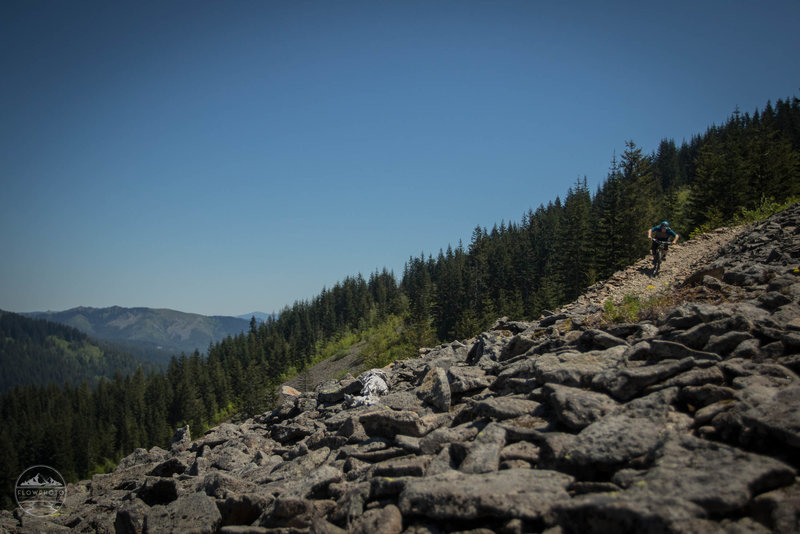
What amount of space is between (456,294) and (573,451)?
85915mm

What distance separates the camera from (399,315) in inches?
4695

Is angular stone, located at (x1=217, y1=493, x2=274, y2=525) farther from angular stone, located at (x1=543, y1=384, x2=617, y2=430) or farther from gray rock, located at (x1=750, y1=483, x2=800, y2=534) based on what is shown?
gray rock, located at (x1=750, y1=483, x2=800, y2=534)

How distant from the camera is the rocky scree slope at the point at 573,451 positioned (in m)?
3.19

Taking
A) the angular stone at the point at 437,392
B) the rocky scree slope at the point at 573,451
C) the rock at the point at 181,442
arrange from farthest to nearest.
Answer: the rock at the point at 181,442 < the angular stone at the point at 437,392 < the rocky scree slope at the point at 573,451

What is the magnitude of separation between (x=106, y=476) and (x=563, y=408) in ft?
46.7

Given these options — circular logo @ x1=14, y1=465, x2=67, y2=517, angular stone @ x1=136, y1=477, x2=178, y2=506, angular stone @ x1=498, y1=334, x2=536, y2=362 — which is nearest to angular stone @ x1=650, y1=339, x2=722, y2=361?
angular stone @ x1=498, y1=334, x2=536, y2=362

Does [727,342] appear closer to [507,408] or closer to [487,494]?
[507,408]

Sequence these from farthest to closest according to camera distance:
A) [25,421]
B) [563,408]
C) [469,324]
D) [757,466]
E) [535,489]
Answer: [25,421], [469,324], [563,408], [535,489], [757,466]

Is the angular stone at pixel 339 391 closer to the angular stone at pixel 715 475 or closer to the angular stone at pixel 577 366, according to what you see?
the angular stone at pixel 577 366

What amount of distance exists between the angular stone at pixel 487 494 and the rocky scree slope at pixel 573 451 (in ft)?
0.06

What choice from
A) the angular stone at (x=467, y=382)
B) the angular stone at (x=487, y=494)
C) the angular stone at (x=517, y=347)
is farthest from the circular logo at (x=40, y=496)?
the angular stone at (x=517, y=347)

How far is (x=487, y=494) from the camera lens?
381 centimetres

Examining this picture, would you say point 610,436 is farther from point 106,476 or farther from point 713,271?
point 106,476

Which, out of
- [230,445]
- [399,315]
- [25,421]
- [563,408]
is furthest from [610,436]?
[25,421]
